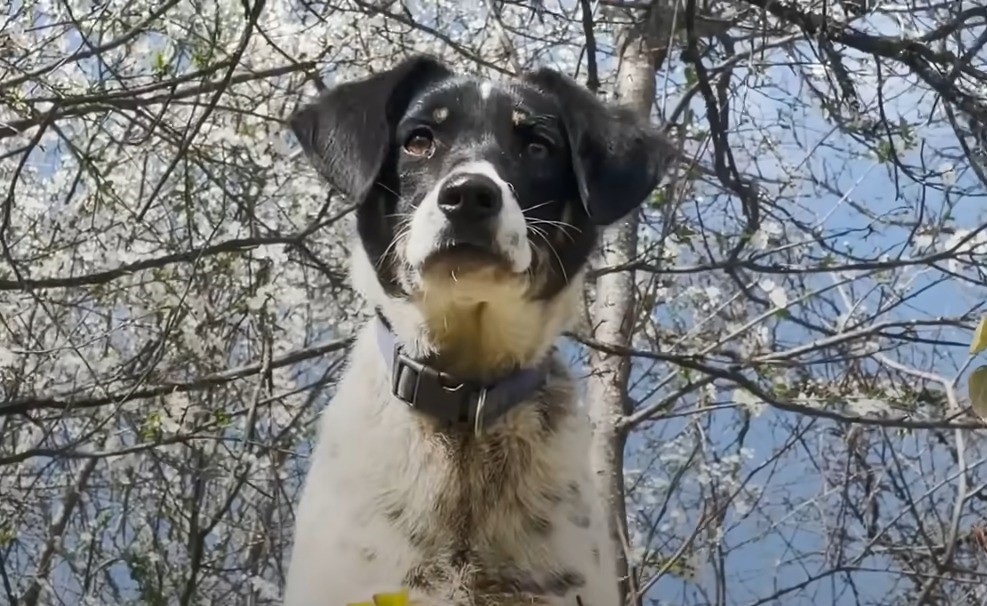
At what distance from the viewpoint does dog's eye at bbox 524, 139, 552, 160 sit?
130 cm

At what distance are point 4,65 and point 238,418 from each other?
78 cm

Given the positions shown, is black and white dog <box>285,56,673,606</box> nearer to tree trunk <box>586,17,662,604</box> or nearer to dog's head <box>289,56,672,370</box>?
dog's head <box>289,56,672,370</box>

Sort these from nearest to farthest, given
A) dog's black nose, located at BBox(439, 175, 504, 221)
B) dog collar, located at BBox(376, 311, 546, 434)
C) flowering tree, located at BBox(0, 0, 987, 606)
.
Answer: dog's black nose, located at BBox(439, 175, 504, 221), dog collar, located at BBox(376, 311, 546, 434), flowering tree, located at BBox(0, 0, 987, 606)

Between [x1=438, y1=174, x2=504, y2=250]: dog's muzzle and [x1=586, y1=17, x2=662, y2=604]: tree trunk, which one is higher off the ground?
[x1=586, y1=17, x2=662, y2=604]: tree trunk

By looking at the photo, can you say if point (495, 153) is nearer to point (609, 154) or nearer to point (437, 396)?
point (609, 154)

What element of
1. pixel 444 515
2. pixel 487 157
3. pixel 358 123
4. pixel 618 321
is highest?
pixel 618 321

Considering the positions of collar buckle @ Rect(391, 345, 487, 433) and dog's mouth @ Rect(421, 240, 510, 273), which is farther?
collar buckle @ Rect(391, 345, 487, 433)

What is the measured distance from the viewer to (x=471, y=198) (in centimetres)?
107

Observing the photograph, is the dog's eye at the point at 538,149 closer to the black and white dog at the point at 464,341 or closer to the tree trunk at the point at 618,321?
the black and white dog at the point at 464,341

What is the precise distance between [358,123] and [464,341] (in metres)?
0.31

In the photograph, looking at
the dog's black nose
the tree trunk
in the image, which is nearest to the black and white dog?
the dog's black nose

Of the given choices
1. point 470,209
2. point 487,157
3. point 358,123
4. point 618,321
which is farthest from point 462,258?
point 618,321

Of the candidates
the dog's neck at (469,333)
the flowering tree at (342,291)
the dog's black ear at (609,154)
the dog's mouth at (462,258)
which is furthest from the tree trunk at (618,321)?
the dog's mouth at (462,258)

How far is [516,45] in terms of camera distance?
6.90 ft
